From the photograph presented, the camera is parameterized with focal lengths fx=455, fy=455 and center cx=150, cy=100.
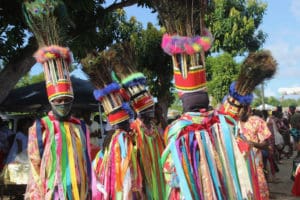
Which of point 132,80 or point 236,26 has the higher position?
point 236,26

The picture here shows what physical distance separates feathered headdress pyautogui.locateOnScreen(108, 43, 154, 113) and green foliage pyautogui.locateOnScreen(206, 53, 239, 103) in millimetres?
13596

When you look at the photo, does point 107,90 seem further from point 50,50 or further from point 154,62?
point 154,62

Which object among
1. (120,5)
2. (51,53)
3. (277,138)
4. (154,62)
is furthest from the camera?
(154,62)

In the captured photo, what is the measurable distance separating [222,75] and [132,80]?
1422cm

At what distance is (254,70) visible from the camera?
444 cm

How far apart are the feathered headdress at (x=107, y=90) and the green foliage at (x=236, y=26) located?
16.3m

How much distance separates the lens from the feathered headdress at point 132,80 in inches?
213

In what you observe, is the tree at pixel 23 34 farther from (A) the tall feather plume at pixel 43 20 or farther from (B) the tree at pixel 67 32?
(A) the tall feather plume at pixel 43 20

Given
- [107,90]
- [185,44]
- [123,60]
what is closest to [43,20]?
[107,90]

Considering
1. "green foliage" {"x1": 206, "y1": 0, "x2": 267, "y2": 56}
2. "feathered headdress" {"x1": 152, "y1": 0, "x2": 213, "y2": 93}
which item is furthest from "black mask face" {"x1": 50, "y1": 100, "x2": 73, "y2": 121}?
"green foliage" {"x1": 206, "y1": 0, "x2": 267, "y2": 56}

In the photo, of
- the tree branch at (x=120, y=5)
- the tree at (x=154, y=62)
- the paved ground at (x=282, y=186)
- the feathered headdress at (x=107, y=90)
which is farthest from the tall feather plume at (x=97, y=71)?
the tree at (x=154, y=62)

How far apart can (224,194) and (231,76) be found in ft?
52.8

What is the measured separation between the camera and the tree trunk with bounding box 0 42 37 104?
26.4 ft

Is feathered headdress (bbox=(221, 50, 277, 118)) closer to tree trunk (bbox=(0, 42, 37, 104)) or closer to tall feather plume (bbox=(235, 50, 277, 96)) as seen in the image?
tall feather plume (bbox=(235, 50, 277, 96))
